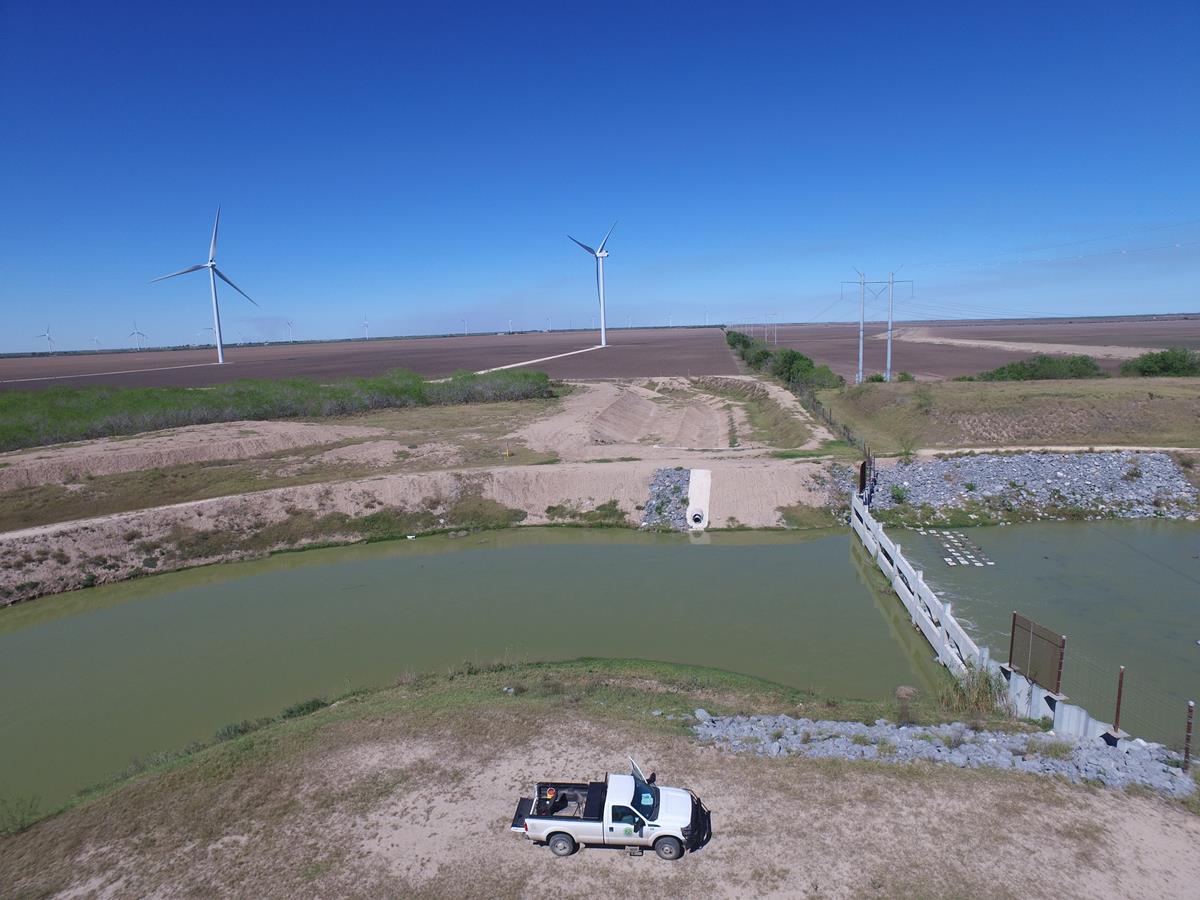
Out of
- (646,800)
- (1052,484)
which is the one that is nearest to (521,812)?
(646,800)

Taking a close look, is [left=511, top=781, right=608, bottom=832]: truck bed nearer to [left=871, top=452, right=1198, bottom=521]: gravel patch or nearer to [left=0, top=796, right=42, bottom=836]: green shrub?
[left=0, top=796, right=42, bottom=836]: green shrub

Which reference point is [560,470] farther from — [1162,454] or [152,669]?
[1162,454]

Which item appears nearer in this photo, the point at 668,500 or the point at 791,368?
the point at 668,500

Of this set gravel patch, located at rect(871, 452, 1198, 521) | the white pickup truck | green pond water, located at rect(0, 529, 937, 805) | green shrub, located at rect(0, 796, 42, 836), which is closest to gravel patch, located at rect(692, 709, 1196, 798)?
the white pickup truck

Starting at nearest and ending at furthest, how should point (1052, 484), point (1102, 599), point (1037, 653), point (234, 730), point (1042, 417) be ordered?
point (1037, 653) < point (234, 730) < point (1102, 599) < point (1052, 484) < point (1042, 417)

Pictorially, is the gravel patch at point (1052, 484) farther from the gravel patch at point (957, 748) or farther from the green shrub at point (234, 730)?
the green shrub at point (234, 730)

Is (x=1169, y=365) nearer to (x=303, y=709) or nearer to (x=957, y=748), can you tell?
(x=957, y=748)
